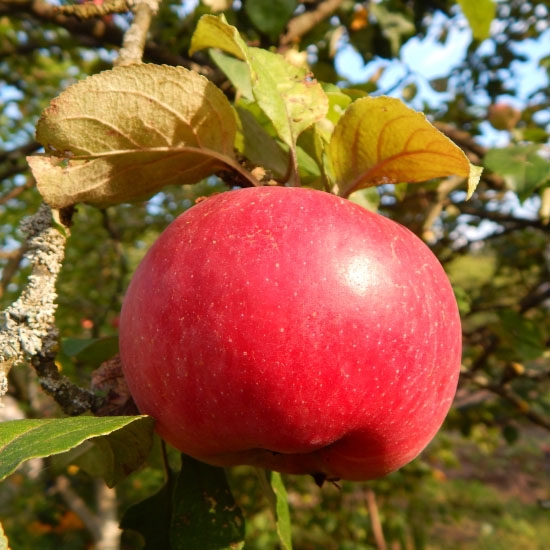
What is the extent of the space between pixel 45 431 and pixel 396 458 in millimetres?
432

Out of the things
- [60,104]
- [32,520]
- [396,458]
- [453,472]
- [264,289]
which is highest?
[60,104]

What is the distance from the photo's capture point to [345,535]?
3.25 meters

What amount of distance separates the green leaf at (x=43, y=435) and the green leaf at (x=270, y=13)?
1.02 m

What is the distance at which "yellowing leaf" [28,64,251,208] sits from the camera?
2.24 ft

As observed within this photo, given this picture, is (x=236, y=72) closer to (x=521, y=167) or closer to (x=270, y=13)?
(x=270, y=13)

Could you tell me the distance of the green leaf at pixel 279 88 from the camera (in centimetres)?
76

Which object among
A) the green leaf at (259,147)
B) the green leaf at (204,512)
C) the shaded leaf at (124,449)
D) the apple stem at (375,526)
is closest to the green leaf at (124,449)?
the shaded leaf at (124,449)

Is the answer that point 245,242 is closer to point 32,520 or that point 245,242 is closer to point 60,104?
point 60,104

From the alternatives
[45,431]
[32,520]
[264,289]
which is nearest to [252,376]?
[264,289]

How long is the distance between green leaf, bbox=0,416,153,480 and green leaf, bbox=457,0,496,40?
1274 mm

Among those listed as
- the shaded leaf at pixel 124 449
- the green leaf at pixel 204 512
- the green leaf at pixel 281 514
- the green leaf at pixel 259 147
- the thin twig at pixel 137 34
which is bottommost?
the green leaf at pixel 281 514

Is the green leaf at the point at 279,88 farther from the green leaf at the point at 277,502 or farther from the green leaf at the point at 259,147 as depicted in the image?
the green leaf at the point at 277,502

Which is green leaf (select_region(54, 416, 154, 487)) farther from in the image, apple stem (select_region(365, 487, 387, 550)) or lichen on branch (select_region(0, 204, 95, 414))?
apple stem (select_region(365, 487, 387, 550))

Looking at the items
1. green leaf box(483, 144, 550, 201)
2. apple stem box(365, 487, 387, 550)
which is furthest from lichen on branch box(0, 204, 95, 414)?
apple stem box(365, 487, 387, 550)
